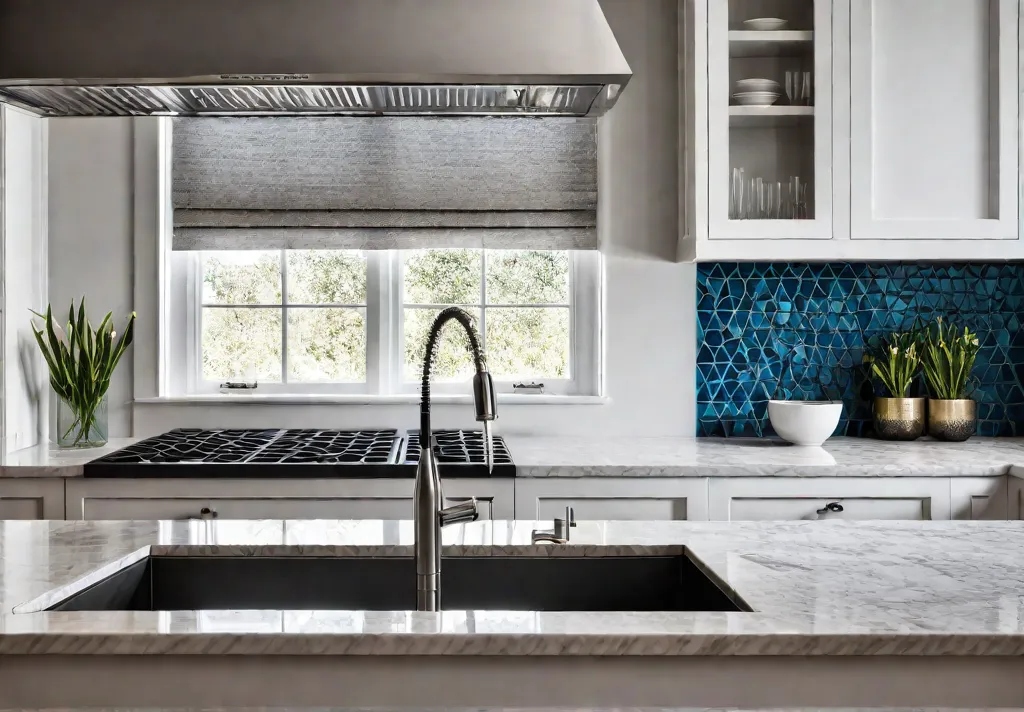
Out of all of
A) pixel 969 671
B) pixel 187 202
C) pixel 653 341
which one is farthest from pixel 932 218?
pixel 187 202

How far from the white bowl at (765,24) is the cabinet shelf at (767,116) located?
0.26 m

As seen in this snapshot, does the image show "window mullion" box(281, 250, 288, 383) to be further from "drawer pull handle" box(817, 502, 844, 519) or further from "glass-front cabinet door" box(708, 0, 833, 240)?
"drawer pull handle" box(817, 502, 844, 519)

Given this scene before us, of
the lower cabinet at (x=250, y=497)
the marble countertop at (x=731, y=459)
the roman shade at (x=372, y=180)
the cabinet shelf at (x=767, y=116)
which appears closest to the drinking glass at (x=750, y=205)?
the cabinet shelf at (x=767, y=116)

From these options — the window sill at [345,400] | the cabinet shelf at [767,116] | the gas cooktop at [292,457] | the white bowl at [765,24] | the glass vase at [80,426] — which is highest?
the white bowl at [765,24]

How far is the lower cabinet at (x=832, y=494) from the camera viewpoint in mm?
2434

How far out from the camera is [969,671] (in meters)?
1.00

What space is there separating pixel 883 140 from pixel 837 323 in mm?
707

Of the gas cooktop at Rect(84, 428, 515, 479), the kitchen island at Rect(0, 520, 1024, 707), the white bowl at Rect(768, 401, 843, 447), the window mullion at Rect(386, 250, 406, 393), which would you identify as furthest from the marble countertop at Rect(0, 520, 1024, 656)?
the window mullion at Rect(386, 250, 406, 393)

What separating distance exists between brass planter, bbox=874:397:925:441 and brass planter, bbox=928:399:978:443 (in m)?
0.06

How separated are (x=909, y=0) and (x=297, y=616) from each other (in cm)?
273

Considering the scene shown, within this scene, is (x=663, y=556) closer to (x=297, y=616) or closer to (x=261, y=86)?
(x=297, y=616)

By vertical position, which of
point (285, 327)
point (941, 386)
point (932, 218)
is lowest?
point (941, 386)

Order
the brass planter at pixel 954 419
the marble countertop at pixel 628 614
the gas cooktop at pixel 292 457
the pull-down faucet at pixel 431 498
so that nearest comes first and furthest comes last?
the marble countertop at pixel 628 614 → the pull-down faucet at pixel 431 498 → the gas cooktop at pixel 292 457 → the brass planter at pixel 954 419

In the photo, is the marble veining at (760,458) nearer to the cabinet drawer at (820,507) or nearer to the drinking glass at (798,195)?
the cabinet drawer at (820,507)
